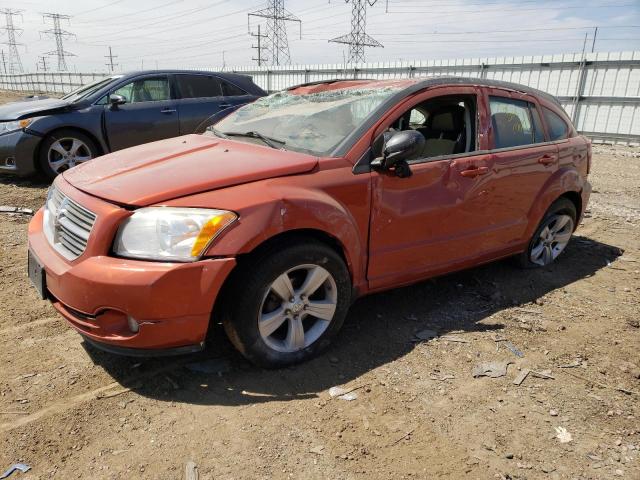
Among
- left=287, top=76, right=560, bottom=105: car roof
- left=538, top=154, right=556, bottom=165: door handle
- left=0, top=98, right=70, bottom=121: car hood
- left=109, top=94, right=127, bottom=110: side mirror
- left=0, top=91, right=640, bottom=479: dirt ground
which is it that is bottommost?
left=0, top=91, right=640, bottom=479: dirt ground

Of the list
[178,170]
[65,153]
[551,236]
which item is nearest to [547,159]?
[551,236]

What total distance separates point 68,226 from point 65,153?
4748mm

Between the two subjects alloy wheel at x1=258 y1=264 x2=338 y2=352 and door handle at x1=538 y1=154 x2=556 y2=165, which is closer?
alloy wheel at x1=258 y1=264 x2=338 y2=352

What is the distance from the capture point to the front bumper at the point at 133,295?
2.29 metres

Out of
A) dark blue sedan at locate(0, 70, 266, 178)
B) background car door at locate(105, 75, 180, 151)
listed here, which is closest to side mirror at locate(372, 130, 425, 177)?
dark blue sedan at locate(0, 70, 266, 178)

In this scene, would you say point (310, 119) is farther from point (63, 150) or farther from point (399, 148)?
point (63, 150)

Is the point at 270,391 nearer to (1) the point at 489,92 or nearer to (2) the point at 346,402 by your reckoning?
(2) the point at 346,402

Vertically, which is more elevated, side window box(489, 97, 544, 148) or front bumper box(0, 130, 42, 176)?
side window box(489, 97, 544, 148)

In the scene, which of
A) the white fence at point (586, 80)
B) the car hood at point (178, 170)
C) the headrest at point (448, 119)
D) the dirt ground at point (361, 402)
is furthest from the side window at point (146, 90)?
the white fence at point (586, 80)

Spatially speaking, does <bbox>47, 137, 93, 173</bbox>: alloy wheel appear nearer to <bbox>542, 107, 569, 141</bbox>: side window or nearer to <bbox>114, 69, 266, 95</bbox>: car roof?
<bbox>114, 69, 266, 95</bbox>: car roof

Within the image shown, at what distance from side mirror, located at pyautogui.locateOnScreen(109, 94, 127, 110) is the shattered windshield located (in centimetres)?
361

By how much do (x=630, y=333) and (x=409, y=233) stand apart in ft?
5.97

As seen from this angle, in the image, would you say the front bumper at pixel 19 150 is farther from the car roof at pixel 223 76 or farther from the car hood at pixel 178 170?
the car hood at pixel 178 170

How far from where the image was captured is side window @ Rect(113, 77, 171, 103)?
7.09 metres
